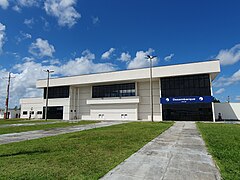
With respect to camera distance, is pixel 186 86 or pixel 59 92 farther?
pixel 59 92

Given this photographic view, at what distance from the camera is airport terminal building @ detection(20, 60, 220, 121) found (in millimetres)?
31281

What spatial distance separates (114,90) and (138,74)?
7.48 m

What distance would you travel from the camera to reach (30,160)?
5.99 meters

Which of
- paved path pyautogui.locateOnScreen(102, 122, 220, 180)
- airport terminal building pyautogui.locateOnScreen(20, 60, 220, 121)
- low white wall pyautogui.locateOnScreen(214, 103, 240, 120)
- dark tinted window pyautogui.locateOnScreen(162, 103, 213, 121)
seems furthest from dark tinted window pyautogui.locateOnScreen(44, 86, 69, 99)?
paved path pyautogui.locateOnScreen(102, 122, 220, 180)

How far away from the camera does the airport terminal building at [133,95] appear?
31281 millimetres

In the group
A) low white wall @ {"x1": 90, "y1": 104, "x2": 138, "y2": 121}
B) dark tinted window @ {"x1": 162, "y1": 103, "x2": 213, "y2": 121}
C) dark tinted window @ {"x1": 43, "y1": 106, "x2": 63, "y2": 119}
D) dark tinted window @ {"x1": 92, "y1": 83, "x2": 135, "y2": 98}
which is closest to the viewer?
dark tinted window @ {"x1": 162, "y1": 103, "x2": 213, "y2": 121}

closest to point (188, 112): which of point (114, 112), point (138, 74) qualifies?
point (138, 74)

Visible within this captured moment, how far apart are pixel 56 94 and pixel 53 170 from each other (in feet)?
143

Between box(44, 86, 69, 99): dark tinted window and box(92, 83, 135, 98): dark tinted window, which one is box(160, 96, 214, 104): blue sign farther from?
box(44, 86, 69, 99): dark tinted window

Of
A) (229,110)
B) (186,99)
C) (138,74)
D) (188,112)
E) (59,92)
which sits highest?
(138,74)

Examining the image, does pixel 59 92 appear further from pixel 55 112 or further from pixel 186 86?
pixel 186 86

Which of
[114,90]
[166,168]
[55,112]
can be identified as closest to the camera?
[166,168]

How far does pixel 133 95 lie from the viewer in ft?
125

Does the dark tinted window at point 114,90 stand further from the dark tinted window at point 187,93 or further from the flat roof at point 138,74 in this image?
the dark tinted window at point 187,93
